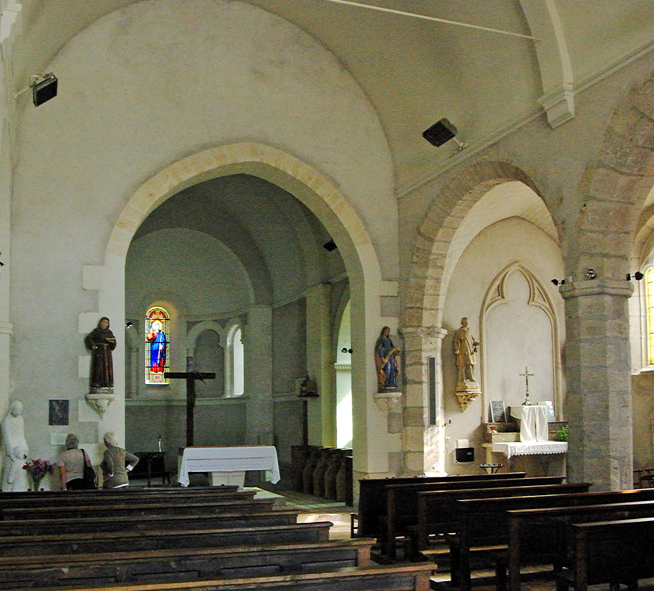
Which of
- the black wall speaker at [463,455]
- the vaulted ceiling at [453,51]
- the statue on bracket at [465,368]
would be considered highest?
the vaulted ceiling at [453,51]

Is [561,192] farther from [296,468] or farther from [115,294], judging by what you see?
[296,468]

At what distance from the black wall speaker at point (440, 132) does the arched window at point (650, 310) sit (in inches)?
234

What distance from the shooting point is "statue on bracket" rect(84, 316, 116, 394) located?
10453 mm

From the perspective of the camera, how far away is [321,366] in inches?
618

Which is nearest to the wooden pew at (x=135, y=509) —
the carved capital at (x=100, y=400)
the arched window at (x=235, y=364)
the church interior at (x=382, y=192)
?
the church interior at (x=382, y=192)

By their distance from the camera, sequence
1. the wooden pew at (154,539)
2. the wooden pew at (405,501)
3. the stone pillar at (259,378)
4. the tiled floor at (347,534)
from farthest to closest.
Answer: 1. the stone pillar at (259,378)
2. the wooden pew at (405,501)
3. the tiled floor at (347,534)
4. the wooden pew at (154,539)

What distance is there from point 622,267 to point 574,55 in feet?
7.71

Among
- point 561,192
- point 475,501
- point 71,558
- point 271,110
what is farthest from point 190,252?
point 71,558

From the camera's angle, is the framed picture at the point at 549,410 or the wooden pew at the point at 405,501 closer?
the wooden pew at the point at 405,501

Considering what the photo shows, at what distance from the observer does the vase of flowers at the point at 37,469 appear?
982 centimetres

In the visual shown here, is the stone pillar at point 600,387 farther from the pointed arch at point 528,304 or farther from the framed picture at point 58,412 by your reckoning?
the framed picture at point 58,412

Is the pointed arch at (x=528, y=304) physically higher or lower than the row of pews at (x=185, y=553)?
higher

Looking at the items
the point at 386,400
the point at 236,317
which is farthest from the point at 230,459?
the point at 236,317

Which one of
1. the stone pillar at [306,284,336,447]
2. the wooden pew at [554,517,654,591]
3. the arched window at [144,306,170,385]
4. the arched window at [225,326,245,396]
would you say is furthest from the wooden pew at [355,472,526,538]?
the arched window at [144,306,170,385]
